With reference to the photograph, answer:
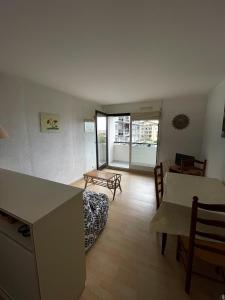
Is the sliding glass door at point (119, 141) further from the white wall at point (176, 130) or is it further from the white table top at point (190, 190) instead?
the white table top at point (190, 190)

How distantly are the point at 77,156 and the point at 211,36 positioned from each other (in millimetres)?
3319

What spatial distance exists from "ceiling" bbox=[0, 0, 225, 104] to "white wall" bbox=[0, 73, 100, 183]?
0.38 m

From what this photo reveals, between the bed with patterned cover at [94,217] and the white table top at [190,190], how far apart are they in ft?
3.13

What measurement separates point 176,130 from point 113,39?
A: 3.24 metres

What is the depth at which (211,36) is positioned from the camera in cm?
128

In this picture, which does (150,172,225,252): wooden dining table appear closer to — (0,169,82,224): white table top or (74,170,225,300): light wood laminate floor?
(74,170,225,300): light wood laminate floor

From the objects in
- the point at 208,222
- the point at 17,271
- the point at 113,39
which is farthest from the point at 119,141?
the point at 17,271

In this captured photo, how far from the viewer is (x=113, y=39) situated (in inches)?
52.3

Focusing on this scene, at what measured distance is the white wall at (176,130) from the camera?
12.1 feet

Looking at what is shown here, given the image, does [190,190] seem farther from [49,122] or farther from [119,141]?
[119,141]

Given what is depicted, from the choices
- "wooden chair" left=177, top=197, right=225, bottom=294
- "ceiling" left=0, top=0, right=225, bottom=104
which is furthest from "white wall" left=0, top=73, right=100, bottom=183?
"wooden chair" left=177, top=197, right=225, bottom=294

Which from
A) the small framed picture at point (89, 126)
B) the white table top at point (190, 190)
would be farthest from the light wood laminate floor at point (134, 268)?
the small framed picture at point (89, 126)

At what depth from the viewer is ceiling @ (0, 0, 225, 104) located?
3.21ft

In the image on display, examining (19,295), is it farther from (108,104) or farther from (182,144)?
Result: (108,104)
